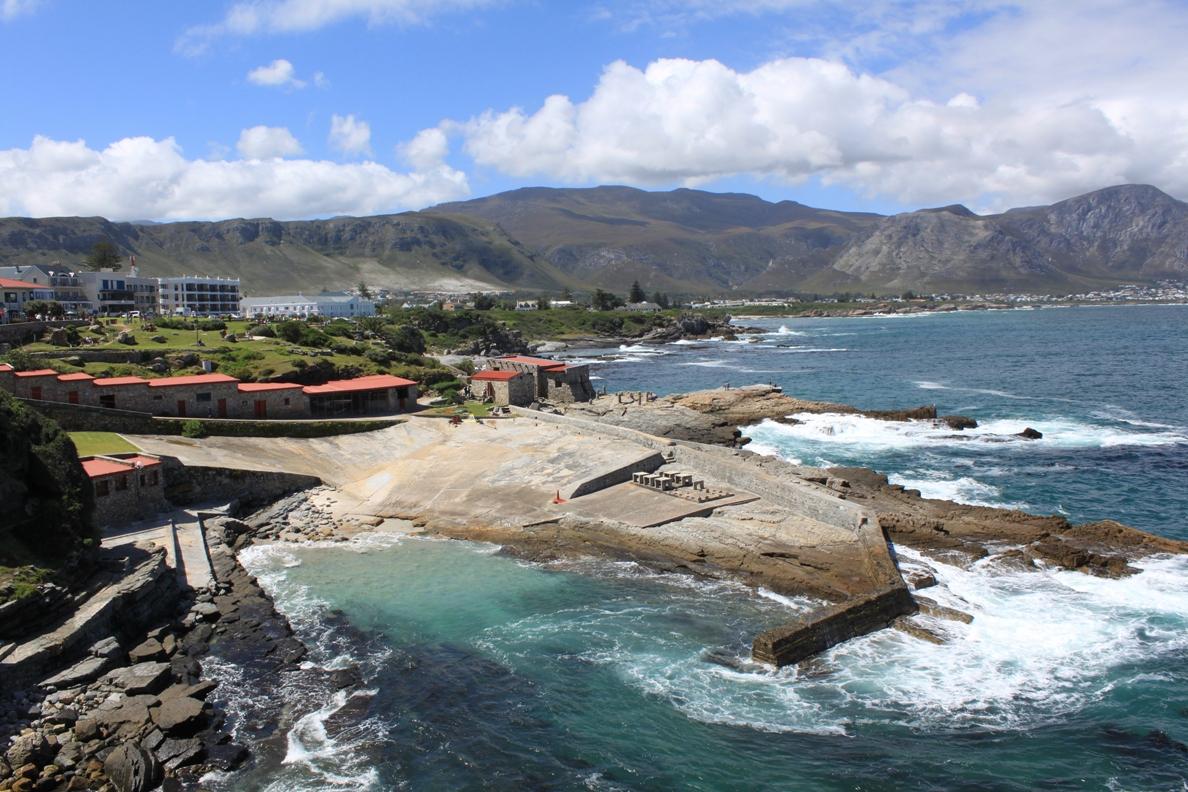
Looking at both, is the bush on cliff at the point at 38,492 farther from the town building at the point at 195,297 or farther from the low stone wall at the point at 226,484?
the town building at the point at 195,297

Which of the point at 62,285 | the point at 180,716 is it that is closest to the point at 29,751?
the point at 180,716

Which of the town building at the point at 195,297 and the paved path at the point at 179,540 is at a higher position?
the town building at the point at 195,297

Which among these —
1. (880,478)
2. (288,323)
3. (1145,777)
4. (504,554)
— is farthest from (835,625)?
(288,323)

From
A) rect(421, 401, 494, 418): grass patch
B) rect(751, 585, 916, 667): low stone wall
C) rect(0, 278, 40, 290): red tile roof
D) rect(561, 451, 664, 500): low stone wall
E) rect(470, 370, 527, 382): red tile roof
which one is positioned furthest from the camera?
rect(0, 278, 40, 290): red tile roof

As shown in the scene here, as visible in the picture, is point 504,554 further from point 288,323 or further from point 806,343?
point 806,343

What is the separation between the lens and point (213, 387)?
1754 inches

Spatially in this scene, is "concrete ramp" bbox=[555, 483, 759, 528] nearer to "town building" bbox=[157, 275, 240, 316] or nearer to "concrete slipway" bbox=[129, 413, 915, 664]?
"concrete slipway" bbox=[129, 413, 915, 664]

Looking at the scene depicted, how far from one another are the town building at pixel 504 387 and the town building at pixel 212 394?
5.61m

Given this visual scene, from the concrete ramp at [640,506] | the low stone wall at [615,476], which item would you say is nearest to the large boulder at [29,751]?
the concrete ramp at [640,506]

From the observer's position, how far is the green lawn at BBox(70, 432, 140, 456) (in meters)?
35.9

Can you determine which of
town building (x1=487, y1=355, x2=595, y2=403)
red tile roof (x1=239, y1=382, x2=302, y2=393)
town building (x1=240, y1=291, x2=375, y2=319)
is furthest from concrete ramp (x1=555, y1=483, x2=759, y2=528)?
town building (x1=240, y1=291, x2=375, y2=319)

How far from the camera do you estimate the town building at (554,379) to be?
60.9m

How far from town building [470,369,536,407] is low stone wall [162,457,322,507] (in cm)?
1719

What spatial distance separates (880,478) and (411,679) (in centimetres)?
2723
